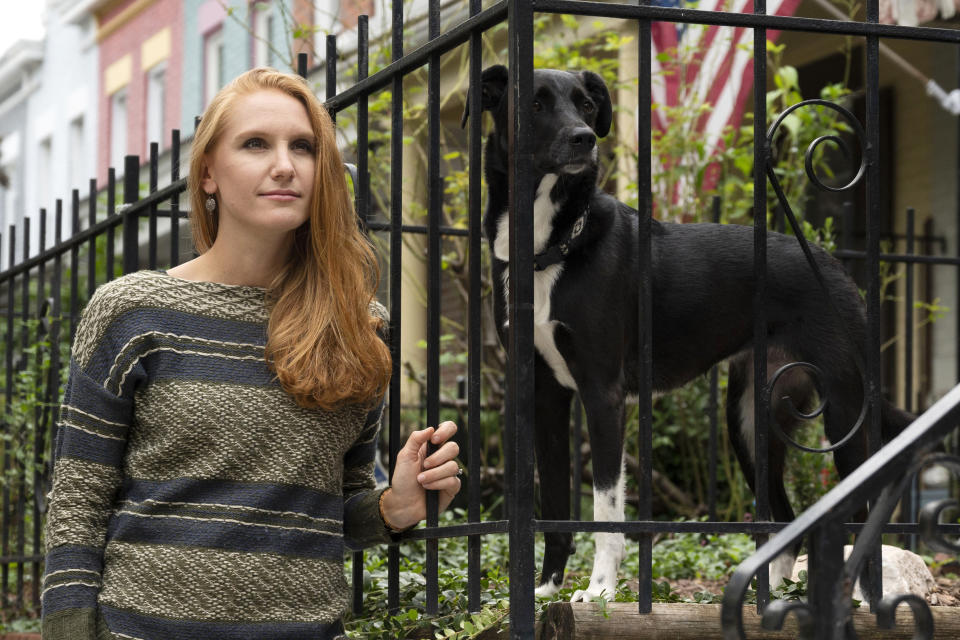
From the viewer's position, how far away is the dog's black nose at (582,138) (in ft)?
10.7

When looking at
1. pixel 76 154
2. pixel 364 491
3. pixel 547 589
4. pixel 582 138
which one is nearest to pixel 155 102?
pixel 76 154

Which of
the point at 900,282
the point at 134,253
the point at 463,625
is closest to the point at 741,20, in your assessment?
the point at 463,625

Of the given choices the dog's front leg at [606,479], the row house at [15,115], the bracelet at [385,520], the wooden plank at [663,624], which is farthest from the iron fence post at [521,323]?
the row house at [15,115]

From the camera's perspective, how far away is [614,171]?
26.9 ft

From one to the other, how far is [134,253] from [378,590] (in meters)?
1.78

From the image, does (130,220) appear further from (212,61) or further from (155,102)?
(155,102)

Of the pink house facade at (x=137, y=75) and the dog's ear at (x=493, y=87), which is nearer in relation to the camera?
the dog's ear at (x=493, y=87)

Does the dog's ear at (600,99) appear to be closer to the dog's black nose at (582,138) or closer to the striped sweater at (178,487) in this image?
the dog's black nose at (582,138)

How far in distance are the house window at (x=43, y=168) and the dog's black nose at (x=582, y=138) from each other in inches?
885

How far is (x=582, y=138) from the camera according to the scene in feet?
10.7

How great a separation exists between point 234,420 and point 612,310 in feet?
4.17

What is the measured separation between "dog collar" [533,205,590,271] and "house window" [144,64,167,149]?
16.7 meters

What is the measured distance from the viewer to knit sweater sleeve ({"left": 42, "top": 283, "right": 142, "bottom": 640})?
255 centimetres

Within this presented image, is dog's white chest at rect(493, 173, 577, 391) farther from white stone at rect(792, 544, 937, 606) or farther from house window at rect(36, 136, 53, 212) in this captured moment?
house window at rect(36, 136, 53, 212)
